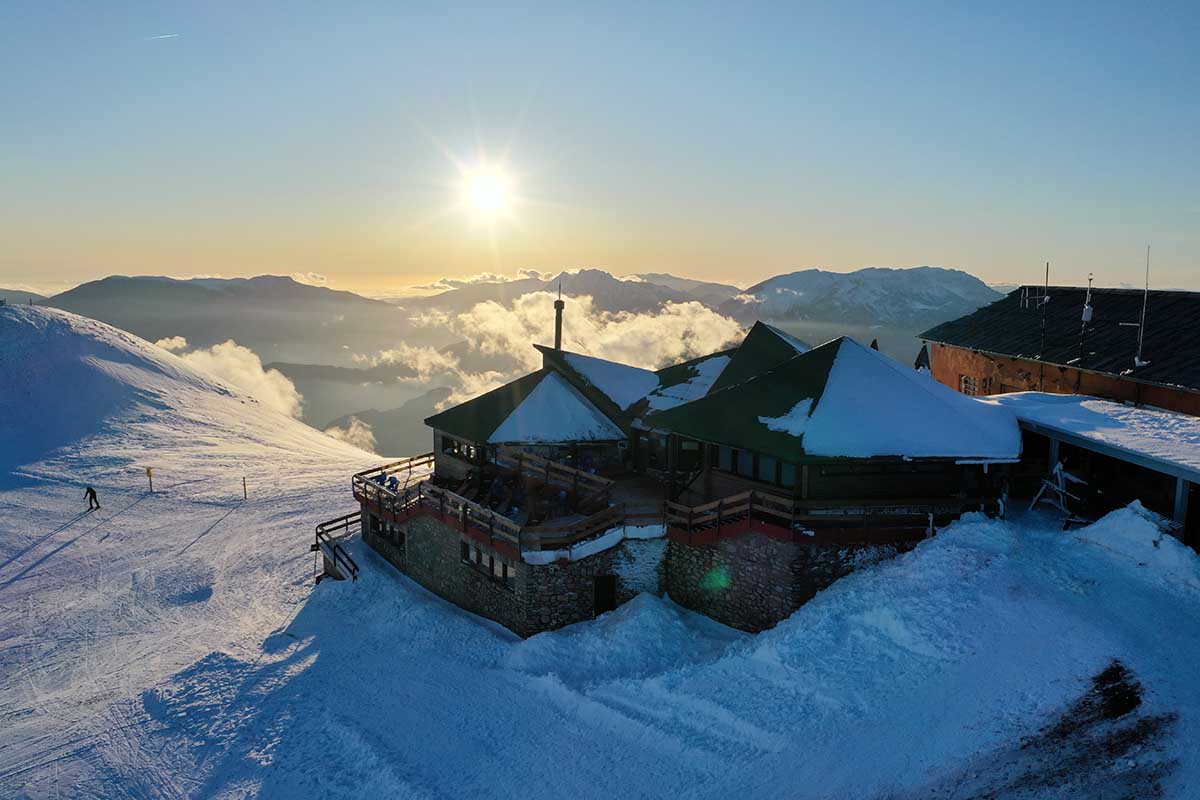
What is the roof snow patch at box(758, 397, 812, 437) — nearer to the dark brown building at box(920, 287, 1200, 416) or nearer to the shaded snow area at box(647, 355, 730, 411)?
the shaded snow area at box(647, 355, 730, 411)

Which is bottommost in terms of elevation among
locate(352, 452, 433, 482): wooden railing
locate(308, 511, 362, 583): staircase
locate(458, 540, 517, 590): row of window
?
locate(308, 511, 362, 583): staircase

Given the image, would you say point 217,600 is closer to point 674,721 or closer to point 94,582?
point 94,582

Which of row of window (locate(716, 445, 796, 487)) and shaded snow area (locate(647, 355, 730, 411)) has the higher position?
shaded snow area (locate(647, 355, 730, 411))

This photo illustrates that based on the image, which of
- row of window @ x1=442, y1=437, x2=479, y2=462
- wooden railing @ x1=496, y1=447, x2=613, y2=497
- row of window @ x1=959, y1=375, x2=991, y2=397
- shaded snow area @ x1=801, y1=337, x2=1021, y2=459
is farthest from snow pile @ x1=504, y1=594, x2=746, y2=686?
row of window @ x1=959, y1=375, x2=991, y2=397

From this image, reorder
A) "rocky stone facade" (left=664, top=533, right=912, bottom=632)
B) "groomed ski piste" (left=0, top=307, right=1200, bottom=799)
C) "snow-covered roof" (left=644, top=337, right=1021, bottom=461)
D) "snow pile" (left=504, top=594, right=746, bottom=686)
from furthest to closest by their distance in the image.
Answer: "snow-covered roof" (left=644, top=337, right=1021, bottom=461) → "rocky stone facade" (left=664, top=533, right=912, bottom=632) → "snow pile" (left=504, top=594, right=746, bottom=686) → "groomed ski piste" (left=0, top=307, right=1200, bottom=799)

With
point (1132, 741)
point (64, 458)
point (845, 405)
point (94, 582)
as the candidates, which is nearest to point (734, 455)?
point (845, 405)

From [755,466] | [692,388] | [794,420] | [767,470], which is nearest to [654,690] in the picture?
[767,470]

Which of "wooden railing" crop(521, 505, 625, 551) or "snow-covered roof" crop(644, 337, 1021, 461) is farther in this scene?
"wooden railing" crop(521, 505, 625, 551)
